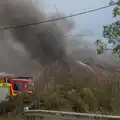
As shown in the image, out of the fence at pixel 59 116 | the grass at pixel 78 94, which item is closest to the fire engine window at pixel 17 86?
the grass at pixel 78 94

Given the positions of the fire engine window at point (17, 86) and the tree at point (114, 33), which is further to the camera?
the fire engine window at point (17, 86)

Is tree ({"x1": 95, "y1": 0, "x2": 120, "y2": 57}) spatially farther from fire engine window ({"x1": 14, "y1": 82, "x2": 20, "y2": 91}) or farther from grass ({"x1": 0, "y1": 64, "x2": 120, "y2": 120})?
fire engine window ({"x1": 14, "y1": 82, "x2": 20, "y2": 91})

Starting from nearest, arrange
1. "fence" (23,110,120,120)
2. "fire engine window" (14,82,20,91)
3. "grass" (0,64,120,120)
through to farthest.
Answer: "fence" (23,110,120,120), "grass" (0,64,120,120), "fire engine window" (14,82,20,91)

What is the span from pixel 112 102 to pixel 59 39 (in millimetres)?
12308

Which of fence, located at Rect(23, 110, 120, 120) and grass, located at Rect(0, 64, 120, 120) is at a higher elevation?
grass, located at Rect(0, 64, 120, 120)

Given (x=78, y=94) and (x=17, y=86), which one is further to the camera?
(x=17, y=86)

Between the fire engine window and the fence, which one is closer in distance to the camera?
the fence

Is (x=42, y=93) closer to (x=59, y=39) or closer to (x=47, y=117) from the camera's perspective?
(x=47, y=117)

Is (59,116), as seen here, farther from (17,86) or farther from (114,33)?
(17,86)

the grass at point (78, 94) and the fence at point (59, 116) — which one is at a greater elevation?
the grass at point (78, 94)

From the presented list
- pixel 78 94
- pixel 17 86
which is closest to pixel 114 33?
pixel 78 94

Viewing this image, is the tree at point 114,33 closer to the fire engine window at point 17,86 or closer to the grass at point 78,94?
the grass at point 78,94

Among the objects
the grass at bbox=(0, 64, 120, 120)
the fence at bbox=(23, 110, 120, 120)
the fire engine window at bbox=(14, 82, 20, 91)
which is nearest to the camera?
the fence at bbox=(23, 110, 120, 120)

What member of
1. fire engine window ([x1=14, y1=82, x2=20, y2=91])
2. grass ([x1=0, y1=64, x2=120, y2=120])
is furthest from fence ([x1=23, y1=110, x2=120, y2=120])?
fire engine window ([x1=14, y1=82, x2=20, y2=91])
